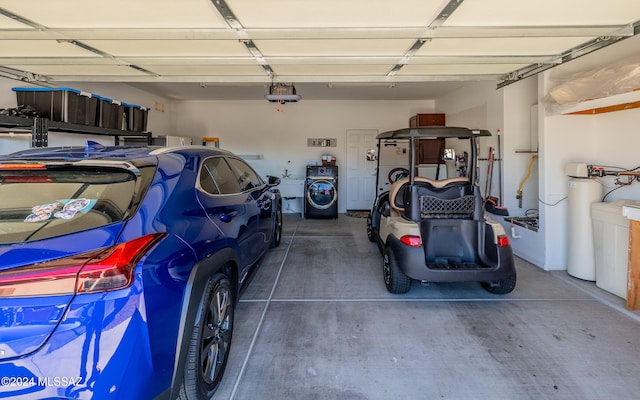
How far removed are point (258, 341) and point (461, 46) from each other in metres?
2.98

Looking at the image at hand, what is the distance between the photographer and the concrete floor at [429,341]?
1821 mm

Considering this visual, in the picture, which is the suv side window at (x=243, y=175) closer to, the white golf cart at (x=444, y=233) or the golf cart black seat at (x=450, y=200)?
the white golf cart at (x=444, y=233)

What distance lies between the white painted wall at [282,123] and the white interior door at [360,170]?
0.50ft

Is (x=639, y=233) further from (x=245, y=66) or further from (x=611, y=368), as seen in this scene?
(x=245, y=66)

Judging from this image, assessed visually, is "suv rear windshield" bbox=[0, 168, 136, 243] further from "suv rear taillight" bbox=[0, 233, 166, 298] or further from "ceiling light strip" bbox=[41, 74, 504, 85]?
"ceiling light strip" bbox=[41, 74, 504, 85]

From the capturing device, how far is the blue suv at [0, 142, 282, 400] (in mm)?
1048

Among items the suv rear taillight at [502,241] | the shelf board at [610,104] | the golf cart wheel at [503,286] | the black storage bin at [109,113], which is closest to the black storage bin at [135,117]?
the black storage bin at [109,113]

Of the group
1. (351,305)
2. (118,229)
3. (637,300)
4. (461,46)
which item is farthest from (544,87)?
(118,229)

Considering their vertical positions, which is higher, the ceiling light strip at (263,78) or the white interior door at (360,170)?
the ceiling light strip at (263,78)

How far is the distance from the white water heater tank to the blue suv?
359 centimetres


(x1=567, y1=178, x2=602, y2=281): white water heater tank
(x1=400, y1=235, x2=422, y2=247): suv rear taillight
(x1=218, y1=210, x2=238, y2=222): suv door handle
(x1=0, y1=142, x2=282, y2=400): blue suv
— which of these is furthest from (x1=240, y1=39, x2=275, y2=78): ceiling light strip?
(x1=567, y1=178, x2=602, y2=281): white water heater tank

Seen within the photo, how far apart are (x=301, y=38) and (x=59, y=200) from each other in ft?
6.75

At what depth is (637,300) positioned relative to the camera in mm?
2705

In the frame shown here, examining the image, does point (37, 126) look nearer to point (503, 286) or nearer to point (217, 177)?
point (217, 177)
